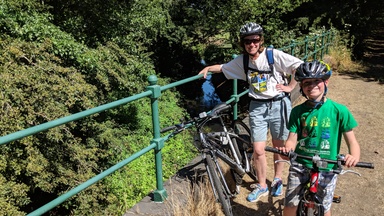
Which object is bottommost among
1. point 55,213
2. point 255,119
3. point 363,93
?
point 55,213

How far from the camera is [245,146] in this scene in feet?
12.4

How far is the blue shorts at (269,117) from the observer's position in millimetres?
3479

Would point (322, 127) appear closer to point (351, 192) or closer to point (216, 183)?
point (216, 183)

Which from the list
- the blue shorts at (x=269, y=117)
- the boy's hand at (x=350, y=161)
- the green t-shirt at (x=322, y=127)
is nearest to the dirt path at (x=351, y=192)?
the blue shorts at (x=269, y=117)

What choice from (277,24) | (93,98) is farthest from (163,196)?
(277,24)

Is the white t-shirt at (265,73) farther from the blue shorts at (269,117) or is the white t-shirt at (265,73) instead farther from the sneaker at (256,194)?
the sneaker at (256,194)

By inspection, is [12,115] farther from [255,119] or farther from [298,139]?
[298,139]

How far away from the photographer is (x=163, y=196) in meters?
3.22

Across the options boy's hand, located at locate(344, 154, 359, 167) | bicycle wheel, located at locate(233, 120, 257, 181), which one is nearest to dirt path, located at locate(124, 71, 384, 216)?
bicycle wheel, located at locate(233, 120, 257, 181)

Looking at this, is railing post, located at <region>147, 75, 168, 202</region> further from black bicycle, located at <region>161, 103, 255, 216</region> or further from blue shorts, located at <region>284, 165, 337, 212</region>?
blue shorts, located at <region>284, 165, 337, 212</region>

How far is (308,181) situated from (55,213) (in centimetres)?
710

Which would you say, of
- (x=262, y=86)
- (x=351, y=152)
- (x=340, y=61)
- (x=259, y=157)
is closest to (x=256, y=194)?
(x=259, y=157)

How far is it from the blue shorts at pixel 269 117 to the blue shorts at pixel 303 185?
3.03 feet

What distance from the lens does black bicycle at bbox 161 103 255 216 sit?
9.79 ft
